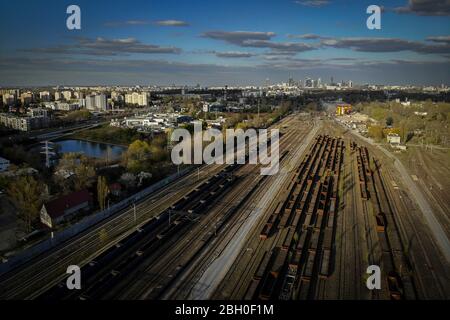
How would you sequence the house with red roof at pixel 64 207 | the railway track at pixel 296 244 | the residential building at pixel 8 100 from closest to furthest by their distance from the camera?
the railway track at pixel 296 244
the house with red roof at pixel 64 207
the residential building at pixel 8 100

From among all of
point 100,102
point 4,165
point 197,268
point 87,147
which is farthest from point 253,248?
point 100,102

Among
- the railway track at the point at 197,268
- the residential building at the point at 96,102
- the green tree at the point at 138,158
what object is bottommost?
the railway track at the point at 197,268

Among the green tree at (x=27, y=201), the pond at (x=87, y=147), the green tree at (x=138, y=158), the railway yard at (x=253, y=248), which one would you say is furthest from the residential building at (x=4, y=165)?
the railway yard at (x=253, y=248)

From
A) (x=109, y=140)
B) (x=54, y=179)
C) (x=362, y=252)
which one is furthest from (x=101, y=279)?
(x=109, y=140)

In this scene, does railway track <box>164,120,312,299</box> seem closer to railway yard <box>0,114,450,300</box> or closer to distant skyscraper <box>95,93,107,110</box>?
railway yard <box>0,114,450,300</box>

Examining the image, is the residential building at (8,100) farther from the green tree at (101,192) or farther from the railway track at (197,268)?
the railway track at (197,268)

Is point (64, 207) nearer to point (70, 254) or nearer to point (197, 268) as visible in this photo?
point (70, 254)
